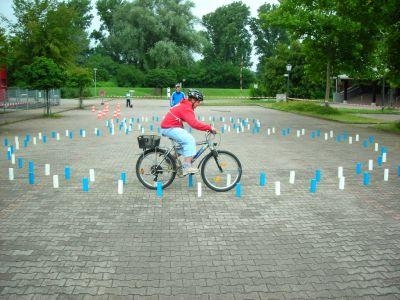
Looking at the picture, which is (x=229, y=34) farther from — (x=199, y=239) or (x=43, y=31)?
(x=199, y=239)

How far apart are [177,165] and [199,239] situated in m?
2.80

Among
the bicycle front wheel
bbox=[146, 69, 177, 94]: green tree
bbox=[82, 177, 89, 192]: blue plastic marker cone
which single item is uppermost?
bbox=[146, 69, 177, 94]: green tree

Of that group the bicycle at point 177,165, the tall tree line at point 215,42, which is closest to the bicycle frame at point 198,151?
the bicycle at point 177,165

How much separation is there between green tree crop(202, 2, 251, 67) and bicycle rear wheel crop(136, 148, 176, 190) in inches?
3537

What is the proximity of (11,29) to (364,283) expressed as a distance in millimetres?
40334

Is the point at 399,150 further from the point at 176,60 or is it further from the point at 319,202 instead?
the point at 176,60

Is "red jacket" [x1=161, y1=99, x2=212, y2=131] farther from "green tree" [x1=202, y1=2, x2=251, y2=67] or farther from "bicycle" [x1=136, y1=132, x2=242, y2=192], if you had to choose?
"green tree" [x1=202, y1=2, x2=251, y2=67]

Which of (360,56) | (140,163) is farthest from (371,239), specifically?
(360,56)

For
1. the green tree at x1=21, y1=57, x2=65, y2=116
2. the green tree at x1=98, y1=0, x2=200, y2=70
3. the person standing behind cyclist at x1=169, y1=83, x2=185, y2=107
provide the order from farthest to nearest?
1. the green tree at x1=98, y1=0, x2=200, y2=70
2. the green tree at x1=21, y1=57, x2=65, y2=116
3. the person standing behind cyclist at x1=169, y1=83, x2=185, y2=107

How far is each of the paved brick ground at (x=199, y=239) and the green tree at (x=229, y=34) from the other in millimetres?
90015

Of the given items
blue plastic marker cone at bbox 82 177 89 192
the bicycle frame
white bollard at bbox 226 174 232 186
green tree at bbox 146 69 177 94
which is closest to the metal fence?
blue plastic marker cone at bbox 82 177 89 192

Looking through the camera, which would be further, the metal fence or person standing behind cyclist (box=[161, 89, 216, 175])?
the metal fence

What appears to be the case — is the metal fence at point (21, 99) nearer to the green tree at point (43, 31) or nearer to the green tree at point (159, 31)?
the green tree at point (43, 31)

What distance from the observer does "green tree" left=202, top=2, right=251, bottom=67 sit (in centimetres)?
9744
